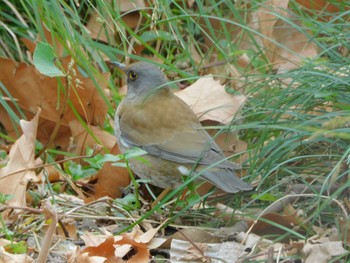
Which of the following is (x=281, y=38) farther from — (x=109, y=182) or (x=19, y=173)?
(x=19, y=173)

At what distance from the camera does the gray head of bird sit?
5.20 meters

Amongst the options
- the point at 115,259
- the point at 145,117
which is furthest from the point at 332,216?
the point at 145,117

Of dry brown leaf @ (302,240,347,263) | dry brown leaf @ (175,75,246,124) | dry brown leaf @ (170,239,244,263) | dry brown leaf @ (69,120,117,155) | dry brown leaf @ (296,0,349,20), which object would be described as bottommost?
dry brown leaf @ (69,120,117,155)

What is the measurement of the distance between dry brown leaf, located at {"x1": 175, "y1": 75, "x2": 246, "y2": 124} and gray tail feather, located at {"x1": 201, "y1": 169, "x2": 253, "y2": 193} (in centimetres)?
46

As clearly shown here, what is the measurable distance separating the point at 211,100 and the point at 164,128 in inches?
13.9

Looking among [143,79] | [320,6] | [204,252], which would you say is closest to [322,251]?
[204,252]

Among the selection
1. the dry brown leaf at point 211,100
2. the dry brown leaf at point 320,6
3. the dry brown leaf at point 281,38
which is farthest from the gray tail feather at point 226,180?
the dry brown leaf at point 320,6

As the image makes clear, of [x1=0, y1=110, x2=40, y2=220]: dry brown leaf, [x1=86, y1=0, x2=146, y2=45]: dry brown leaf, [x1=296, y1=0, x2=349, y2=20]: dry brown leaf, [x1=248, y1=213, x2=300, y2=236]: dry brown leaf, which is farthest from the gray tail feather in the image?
[x1=86, y1=0, x2=146, y2=45]: dry brown leaf

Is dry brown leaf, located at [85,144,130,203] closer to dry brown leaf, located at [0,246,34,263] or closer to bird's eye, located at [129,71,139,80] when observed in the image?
bird's eye, located at [129,71,139,80]

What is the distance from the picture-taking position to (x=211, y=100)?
5.06 meters

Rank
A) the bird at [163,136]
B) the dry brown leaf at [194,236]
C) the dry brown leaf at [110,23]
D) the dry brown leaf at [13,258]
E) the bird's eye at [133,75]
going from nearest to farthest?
the dry brown leaf at [13,258]
the dry brown leaf at [194,236]
the bird at [163,136]
the bird's eye at [133,75]
the dry brown leaf at [110,23]

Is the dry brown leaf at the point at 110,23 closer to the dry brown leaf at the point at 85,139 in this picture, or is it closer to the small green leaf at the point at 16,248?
the dry brown leaf at the point at 85,139

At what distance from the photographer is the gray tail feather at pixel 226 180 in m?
4.17

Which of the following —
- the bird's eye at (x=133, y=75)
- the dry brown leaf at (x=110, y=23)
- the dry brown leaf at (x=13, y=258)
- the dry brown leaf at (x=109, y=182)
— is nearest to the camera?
the dry brown leaf at (x=13, y=258)
